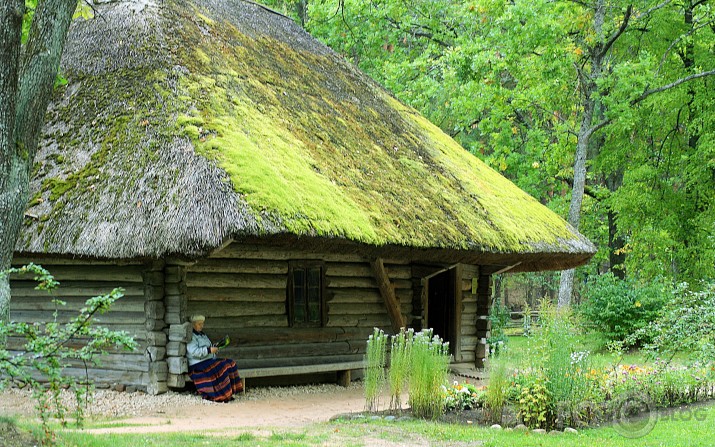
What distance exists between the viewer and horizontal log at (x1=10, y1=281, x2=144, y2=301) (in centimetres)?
1070

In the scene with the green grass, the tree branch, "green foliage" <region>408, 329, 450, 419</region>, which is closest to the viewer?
the green grass

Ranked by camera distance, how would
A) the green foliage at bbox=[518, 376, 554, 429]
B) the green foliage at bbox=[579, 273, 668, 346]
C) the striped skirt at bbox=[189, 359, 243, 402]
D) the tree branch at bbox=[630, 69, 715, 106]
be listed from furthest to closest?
the green foliage at bbox=[579, 273, 668, 346]
the tree branch at bbox=[630, 69, 715, 106]
the striped skirt at bbox=[189, 359, 243, 402]
the green foliage at bbox=[518, 376, 554, 429]

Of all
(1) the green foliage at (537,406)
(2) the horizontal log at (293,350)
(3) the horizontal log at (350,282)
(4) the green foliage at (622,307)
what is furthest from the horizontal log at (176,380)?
(4) the green foliage at (622,307)

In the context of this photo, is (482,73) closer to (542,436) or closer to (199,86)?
(199,86)

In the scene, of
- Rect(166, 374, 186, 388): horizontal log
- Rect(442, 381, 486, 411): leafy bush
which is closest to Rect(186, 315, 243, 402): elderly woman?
Rect(166, 374, 186, 388): horizontal log

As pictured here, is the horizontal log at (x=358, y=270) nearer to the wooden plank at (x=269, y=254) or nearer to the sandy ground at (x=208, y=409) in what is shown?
the wooden plank at (x=269, y=254)

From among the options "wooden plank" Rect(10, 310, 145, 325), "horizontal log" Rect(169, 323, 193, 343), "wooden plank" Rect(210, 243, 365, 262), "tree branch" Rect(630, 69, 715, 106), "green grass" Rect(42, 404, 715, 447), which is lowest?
"green grass" Rect(42, 404, 715, 447)

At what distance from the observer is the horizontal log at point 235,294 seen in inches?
428

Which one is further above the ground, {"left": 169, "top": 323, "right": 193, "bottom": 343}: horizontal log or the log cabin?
the log cabin

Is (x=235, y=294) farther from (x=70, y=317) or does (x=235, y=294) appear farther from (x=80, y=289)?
(x=70, y=317)

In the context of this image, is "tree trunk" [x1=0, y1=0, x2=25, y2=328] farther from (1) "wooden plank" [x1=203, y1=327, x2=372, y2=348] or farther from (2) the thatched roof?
(1) "wooden plank" [x1=203, y1=327, x2=372, y2=348]

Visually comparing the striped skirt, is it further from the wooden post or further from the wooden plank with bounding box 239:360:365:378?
the wooden post

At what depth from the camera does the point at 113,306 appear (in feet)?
35.1

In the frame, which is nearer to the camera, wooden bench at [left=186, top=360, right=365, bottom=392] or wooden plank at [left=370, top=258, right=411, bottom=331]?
wooden bench at [left=186, top=360, right=365, bottom=392]
